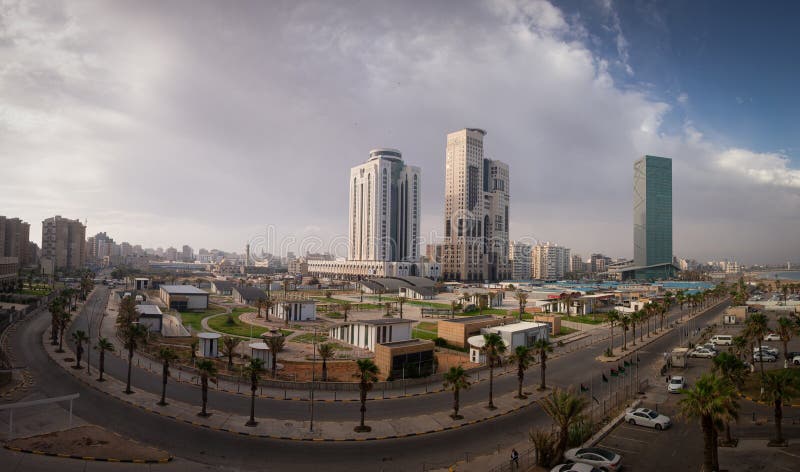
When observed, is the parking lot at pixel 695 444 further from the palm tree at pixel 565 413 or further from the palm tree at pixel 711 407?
the palm tree at pixel 565 413

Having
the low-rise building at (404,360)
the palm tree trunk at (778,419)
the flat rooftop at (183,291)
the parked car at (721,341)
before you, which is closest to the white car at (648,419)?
the palm tree trunk at (778,419)

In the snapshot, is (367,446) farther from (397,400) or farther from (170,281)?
(170,281)

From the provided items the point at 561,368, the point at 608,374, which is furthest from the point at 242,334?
the point at 608,374

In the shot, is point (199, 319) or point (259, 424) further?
point (199, 319)

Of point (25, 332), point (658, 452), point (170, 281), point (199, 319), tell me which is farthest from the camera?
point (170, 281)

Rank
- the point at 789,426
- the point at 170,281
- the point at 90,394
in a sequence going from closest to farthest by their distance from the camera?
1. the point at 789,426
2. the point at 90,394
3. the point at 170,281

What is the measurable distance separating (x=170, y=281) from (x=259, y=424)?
161 m

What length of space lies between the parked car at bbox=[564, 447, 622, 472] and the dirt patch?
75.6 ft

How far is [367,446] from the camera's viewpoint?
2919cm

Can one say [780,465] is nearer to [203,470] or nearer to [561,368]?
[561,368]

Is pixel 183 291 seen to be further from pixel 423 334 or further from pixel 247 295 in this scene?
pixel 423 334

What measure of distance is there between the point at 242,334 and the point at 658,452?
5986 cm

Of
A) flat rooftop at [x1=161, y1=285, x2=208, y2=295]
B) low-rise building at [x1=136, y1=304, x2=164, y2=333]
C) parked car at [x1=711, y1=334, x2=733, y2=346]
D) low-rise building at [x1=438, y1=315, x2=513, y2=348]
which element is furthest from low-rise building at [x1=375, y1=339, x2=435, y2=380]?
flat rooftop at [x1=161, y1=285, x2=208, y2=295]

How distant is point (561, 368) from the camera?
5106 cm
